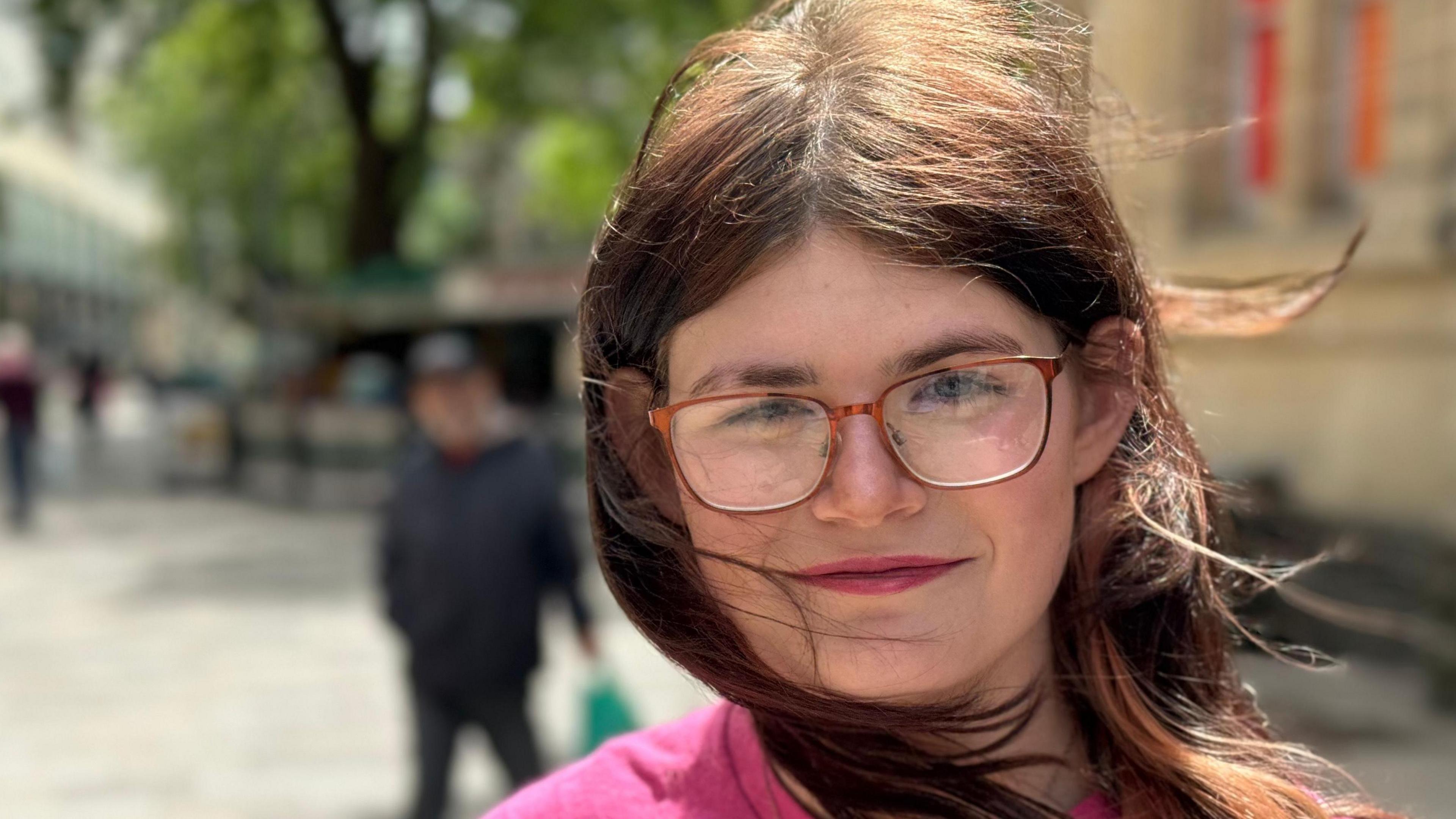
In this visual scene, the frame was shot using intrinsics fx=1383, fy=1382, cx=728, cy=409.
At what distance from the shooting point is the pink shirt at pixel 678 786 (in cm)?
122

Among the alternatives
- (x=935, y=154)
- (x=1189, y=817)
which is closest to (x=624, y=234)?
(x=935, y=154)

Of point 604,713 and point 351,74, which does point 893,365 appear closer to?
point 604,713

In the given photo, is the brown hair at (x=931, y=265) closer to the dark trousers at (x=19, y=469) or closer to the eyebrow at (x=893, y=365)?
the eyebrow at (x=893, y=365)

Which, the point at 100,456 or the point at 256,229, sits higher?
the point at 256,229

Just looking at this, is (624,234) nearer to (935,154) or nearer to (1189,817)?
(935,154)

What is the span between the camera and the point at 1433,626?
21.1ft

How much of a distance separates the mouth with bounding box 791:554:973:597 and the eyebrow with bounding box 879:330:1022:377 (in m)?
0.15

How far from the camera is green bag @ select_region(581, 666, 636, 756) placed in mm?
4438

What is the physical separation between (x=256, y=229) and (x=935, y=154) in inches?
1277

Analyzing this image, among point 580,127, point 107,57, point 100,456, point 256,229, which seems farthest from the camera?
point 256,229

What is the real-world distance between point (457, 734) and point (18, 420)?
446 inches

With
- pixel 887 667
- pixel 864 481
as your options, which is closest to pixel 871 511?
pixel 864 481

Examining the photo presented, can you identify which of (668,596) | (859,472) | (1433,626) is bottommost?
(1433,626)

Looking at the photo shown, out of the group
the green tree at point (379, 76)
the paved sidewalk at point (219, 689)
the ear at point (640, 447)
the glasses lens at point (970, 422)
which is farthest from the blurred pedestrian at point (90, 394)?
the glasses lens at point (970, 422)
